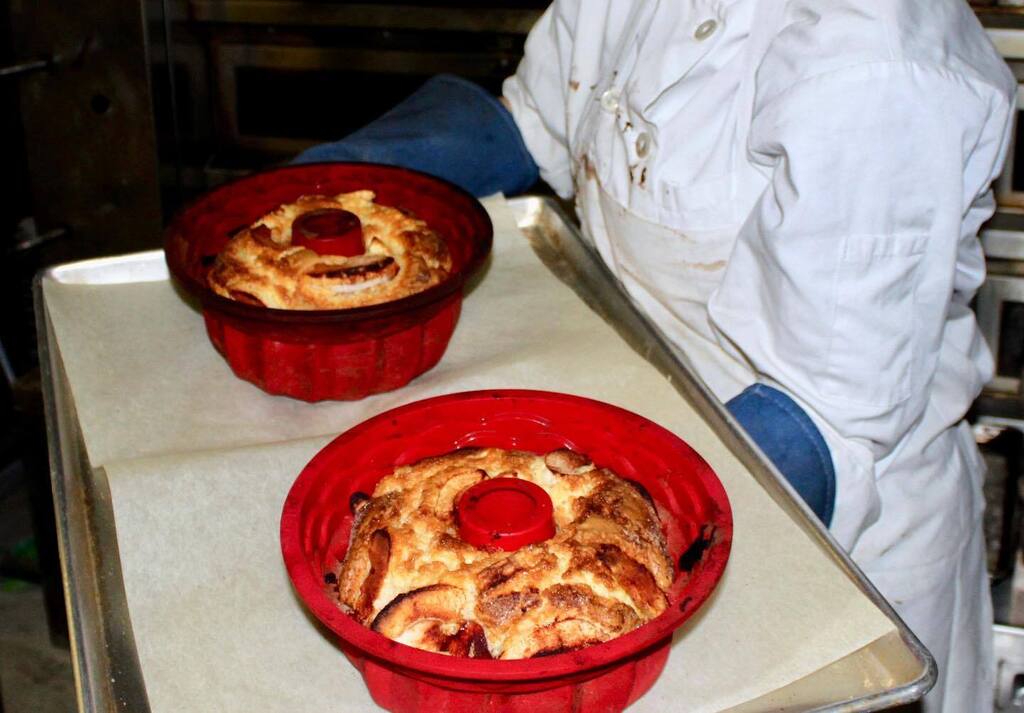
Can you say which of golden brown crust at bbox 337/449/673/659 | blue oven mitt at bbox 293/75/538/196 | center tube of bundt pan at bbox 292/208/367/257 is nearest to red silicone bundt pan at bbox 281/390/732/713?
golden brown crust at bbox 337/449/673/659

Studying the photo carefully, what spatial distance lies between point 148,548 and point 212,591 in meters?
0.09

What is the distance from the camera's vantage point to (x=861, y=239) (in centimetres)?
113

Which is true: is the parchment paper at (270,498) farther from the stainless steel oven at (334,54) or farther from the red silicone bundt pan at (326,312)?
the stainless steel oven at (334,54)

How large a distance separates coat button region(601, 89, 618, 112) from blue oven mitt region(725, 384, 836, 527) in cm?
46

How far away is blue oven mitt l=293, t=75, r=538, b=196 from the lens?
168cm

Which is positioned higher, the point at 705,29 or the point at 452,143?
the point at 705,29

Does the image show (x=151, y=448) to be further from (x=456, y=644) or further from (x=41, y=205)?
(x=41, y=205)

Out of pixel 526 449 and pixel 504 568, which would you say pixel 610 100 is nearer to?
pixel 526 449

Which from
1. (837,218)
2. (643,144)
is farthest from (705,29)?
(837,218)

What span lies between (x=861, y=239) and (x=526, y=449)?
408 millimetres

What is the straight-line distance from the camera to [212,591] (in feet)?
3.43

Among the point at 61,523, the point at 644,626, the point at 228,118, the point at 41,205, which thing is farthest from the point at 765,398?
the point at 41,205

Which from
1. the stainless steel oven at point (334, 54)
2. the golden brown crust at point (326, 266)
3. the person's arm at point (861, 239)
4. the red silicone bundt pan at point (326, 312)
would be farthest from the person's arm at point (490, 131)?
the person's arm at point (861, 239)

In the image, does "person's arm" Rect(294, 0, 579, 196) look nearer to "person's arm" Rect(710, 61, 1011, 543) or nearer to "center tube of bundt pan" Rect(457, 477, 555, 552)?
"person's arm" Rect(710, 61, 1011, 543)
